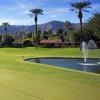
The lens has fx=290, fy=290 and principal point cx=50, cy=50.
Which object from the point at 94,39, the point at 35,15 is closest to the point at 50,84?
the point at 35,15

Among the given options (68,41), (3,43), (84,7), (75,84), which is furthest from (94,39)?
(75,84)

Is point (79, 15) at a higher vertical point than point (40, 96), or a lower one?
higher

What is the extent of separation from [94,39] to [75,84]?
9849cm

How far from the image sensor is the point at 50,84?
1310 cm

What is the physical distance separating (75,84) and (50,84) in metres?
1.13

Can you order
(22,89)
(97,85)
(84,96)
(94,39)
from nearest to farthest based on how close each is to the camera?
(84,96)
(22,89)
(97,85)
(94,39)

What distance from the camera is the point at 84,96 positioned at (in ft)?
35.1

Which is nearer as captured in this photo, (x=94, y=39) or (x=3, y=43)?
(x=94, y=39)

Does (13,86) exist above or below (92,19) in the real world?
below

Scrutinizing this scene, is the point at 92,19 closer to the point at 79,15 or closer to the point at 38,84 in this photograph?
the point at 79,15

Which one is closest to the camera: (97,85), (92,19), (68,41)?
(97,85)

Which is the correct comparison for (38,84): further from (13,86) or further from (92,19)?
(92,19)

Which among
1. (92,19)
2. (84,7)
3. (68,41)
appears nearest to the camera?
(92,19)

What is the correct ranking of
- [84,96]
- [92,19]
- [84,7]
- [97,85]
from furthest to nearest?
[84,7] < [92,19] < [97,85] < [84,96]
